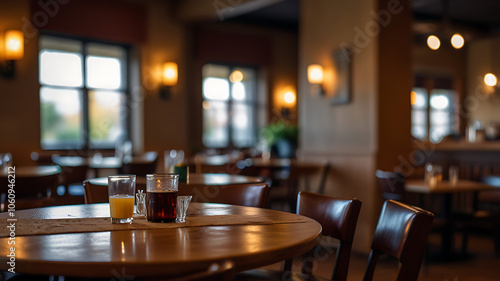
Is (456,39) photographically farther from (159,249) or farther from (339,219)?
Answer: (159,249)

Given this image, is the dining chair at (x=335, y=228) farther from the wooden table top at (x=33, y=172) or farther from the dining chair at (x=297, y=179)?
the dining chair at (x=297, y=179)

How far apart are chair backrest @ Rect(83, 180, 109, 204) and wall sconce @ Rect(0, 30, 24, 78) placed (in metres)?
4.09

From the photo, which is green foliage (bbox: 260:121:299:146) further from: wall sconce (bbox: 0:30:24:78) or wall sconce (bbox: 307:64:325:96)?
wall sconce (bbox: 0:30:24:78)

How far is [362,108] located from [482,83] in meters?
6.63

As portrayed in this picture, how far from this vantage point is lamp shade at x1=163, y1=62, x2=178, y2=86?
270 inches

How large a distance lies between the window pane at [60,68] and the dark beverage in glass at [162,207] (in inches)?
210

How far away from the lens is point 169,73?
6.87 m

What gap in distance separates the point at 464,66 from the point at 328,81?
6.49 metres

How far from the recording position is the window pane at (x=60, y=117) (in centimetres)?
612

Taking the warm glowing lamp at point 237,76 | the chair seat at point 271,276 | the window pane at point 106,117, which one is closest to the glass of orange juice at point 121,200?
the chair seat at point 271,276

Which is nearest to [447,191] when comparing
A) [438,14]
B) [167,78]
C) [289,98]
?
[167,78]

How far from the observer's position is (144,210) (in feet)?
4.98

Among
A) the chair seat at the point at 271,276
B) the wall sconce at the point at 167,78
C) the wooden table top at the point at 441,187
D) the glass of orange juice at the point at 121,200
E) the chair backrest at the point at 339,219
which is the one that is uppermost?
the wall sconce at the point at 167,78

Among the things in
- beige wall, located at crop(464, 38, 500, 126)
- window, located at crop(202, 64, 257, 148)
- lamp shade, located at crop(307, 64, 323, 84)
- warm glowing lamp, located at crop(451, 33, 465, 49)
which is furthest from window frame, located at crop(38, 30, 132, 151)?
beige wall, located at crop(464, 38, 500, 126)
